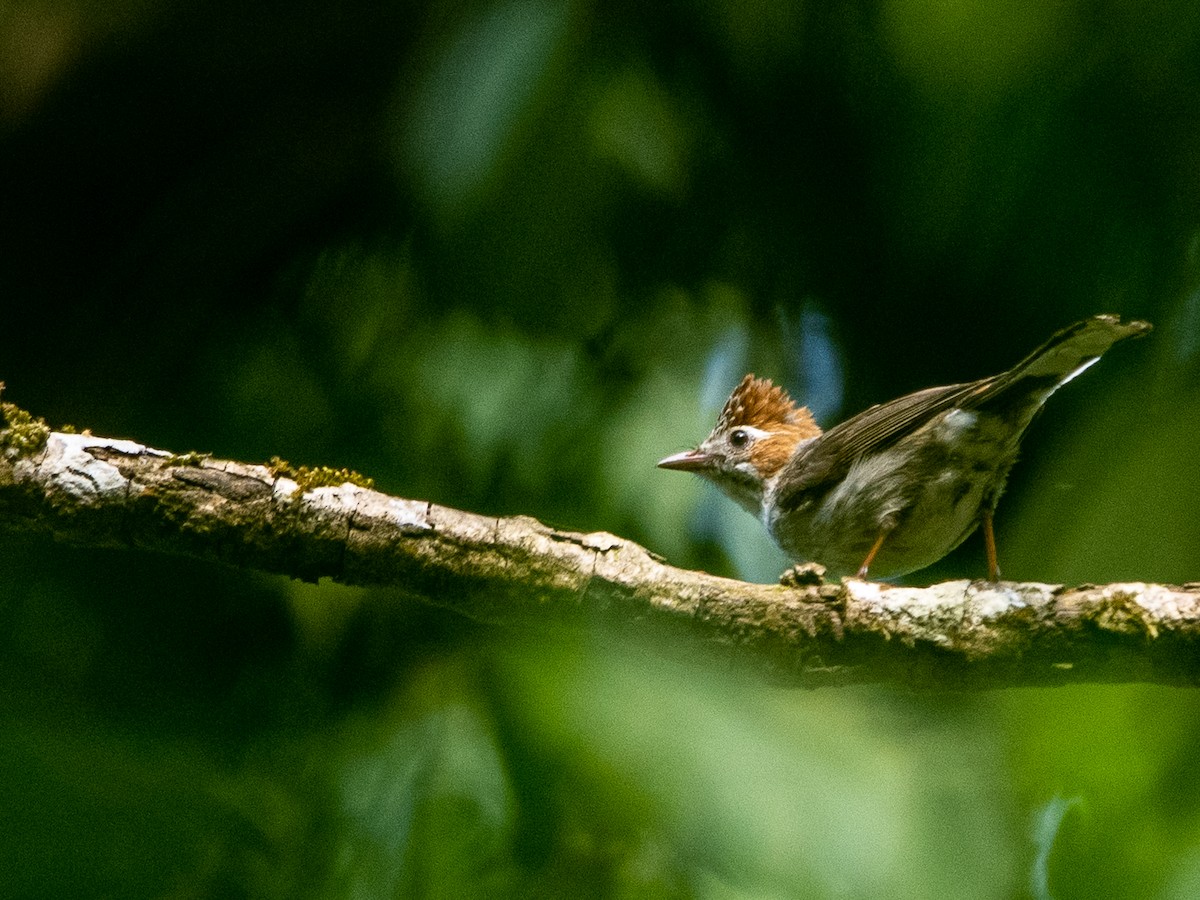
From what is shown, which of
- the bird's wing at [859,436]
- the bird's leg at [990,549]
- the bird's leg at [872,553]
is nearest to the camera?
the bird's leg at [990,549]

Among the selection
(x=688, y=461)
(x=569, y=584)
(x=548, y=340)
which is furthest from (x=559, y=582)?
(x=688, y=461)

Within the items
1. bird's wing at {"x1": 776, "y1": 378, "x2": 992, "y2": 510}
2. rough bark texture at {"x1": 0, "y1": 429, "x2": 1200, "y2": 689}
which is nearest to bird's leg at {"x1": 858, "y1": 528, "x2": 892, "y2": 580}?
bird's wing at {"x1": 776, "y1": 378, "x2": 992, "y2": 510}

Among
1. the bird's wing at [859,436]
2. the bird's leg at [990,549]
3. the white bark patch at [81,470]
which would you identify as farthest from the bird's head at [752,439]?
the white bark patch at [81,470]

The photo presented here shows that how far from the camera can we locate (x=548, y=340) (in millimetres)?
2838

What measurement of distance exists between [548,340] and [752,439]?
1747mm

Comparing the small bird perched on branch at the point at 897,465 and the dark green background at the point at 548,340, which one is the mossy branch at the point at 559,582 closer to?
the dark green background at the point at 548,340

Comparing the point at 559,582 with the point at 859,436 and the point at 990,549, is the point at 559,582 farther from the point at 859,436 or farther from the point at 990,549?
the point at 859,436

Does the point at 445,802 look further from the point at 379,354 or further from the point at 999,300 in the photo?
the point at 999,300

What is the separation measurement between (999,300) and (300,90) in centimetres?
216

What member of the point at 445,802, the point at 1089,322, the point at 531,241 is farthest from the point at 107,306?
the point at 1089,322

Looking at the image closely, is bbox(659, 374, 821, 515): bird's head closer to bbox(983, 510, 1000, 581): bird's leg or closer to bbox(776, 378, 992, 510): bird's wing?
bbox(776, 378, 992, 510): bird's wing

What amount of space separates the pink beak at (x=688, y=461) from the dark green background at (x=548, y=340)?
0.48 ft

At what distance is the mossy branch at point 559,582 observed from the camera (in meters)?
2.17

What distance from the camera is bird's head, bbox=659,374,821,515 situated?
161 inches
